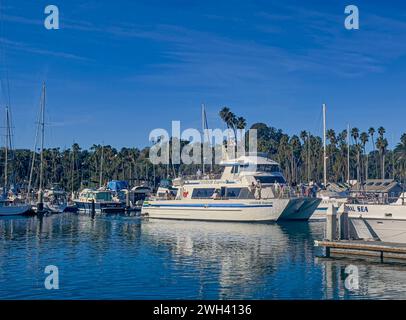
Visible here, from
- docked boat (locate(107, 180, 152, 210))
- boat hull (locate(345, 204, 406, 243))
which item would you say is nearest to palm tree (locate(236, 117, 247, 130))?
docked boat (locate(107, 180, 152, 210))

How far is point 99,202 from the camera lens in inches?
3428

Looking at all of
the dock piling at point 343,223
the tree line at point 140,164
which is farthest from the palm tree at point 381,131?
the dock piling at point 343,223

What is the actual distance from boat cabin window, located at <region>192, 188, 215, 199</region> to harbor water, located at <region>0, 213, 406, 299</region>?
1521cm

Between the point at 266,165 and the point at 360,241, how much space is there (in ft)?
102

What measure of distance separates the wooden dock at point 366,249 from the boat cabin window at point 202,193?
1230 inches

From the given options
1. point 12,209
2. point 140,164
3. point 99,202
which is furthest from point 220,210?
point 140,164

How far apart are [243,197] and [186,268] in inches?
1250

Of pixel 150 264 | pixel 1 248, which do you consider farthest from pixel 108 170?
pixel 150 264

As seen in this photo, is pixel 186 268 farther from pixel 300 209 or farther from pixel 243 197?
pixel 300 209

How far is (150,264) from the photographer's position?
31.9 metres

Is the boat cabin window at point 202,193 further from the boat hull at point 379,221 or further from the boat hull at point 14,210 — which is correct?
the boat hull at point 379,221

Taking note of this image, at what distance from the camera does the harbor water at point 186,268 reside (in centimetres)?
2425
